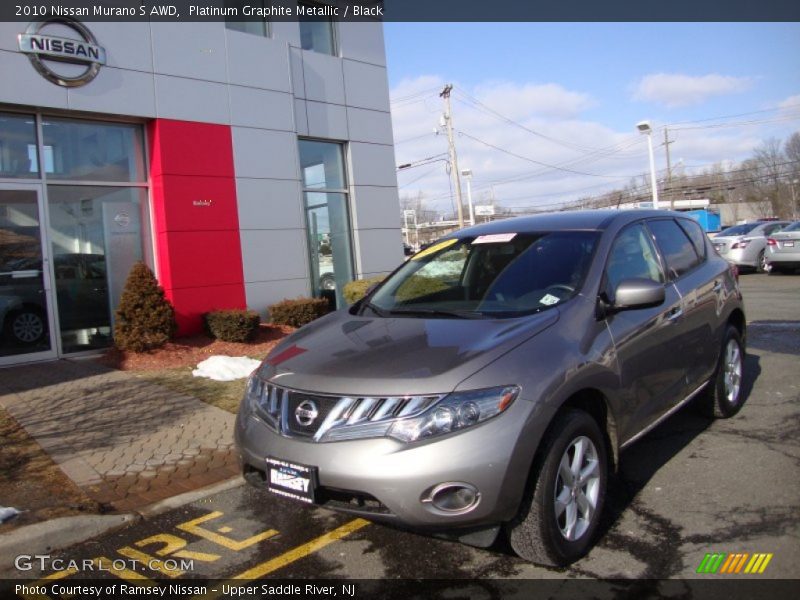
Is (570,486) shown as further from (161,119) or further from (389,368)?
(161,119)

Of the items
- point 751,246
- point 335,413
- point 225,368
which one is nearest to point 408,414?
point 335,413

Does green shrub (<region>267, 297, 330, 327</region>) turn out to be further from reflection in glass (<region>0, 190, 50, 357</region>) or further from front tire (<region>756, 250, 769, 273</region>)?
front tire (<region>756, 250, 769, 273</region>)

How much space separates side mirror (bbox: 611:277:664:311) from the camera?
3438mm

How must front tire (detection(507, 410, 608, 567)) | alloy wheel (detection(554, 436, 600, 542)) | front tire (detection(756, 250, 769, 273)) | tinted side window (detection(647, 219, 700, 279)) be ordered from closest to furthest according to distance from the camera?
front tire (detection(507, 410, 608, 567)), alloy wheel (detection(554, 436, 600, 542)), tinted side window (detection(647, 219, 700, 279)), front tire (detection(756, 250, 769, 273))

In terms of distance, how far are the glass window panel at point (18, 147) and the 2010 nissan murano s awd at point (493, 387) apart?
7.05 metres

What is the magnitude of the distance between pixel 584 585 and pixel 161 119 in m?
9.34

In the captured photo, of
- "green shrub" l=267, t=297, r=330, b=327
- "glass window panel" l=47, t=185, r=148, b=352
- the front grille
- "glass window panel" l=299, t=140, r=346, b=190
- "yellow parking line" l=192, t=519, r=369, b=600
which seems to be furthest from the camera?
"glass window panel" l=299, t=140, r=346, b=190

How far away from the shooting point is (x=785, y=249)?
1706 centimetres

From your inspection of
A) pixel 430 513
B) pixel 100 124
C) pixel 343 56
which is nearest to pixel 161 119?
pixel 100 124

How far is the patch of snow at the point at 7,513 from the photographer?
3.81 meters

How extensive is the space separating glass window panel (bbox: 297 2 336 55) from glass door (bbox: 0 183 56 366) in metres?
6.02

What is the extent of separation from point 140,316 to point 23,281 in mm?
1693

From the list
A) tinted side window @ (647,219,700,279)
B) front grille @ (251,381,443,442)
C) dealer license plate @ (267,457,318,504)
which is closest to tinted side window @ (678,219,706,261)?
tinted side window @ (647,219,700,279)

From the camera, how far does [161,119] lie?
9859 millimetres
